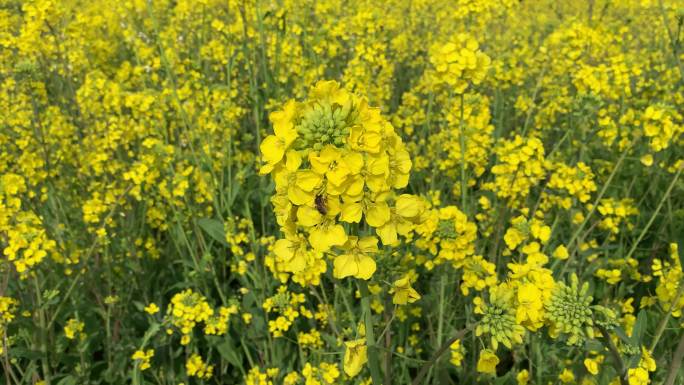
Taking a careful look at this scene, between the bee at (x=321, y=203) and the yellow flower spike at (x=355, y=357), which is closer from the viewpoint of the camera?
the bee at (x=321, y=203)

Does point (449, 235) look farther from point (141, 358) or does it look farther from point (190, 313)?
point (141, 358)

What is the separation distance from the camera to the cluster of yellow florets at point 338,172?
1199 mm

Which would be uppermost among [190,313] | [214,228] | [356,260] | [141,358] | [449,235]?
[356,260]

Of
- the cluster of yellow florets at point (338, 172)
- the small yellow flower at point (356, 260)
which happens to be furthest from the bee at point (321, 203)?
the small yellow flower at point (356, 260)

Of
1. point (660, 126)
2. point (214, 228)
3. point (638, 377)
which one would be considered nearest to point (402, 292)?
point (638, 377)

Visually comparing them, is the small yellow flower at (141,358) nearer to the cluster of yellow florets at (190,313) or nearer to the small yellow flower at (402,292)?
the cluster of yellow florets at (190,313)

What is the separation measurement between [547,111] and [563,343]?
2.89 meters

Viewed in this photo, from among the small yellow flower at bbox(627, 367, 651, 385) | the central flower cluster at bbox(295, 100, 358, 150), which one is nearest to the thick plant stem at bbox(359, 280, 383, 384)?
the central flower cluster at bbox(295, 100, 358, 150)

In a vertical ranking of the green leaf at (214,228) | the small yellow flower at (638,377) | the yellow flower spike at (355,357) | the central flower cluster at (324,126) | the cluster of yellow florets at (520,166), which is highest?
the central flower cluster at (324,126)

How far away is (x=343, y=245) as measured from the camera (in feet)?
4.31

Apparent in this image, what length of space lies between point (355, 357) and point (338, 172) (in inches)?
21.6

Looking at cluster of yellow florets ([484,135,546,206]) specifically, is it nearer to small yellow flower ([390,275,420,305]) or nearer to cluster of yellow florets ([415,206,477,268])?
cluster of yellow florets ([415,206,477,268])

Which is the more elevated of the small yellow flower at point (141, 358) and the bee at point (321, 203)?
the bee at point (321, 203)

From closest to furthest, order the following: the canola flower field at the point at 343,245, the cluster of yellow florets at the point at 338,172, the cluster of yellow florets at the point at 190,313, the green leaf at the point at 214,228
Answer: the cluster of yellow florets at the point at 338,172 → the canola flower field at the point at 343,245 → the cluster of yellow florets at the point at 190,313 → the green leaf at the point at 214,228
